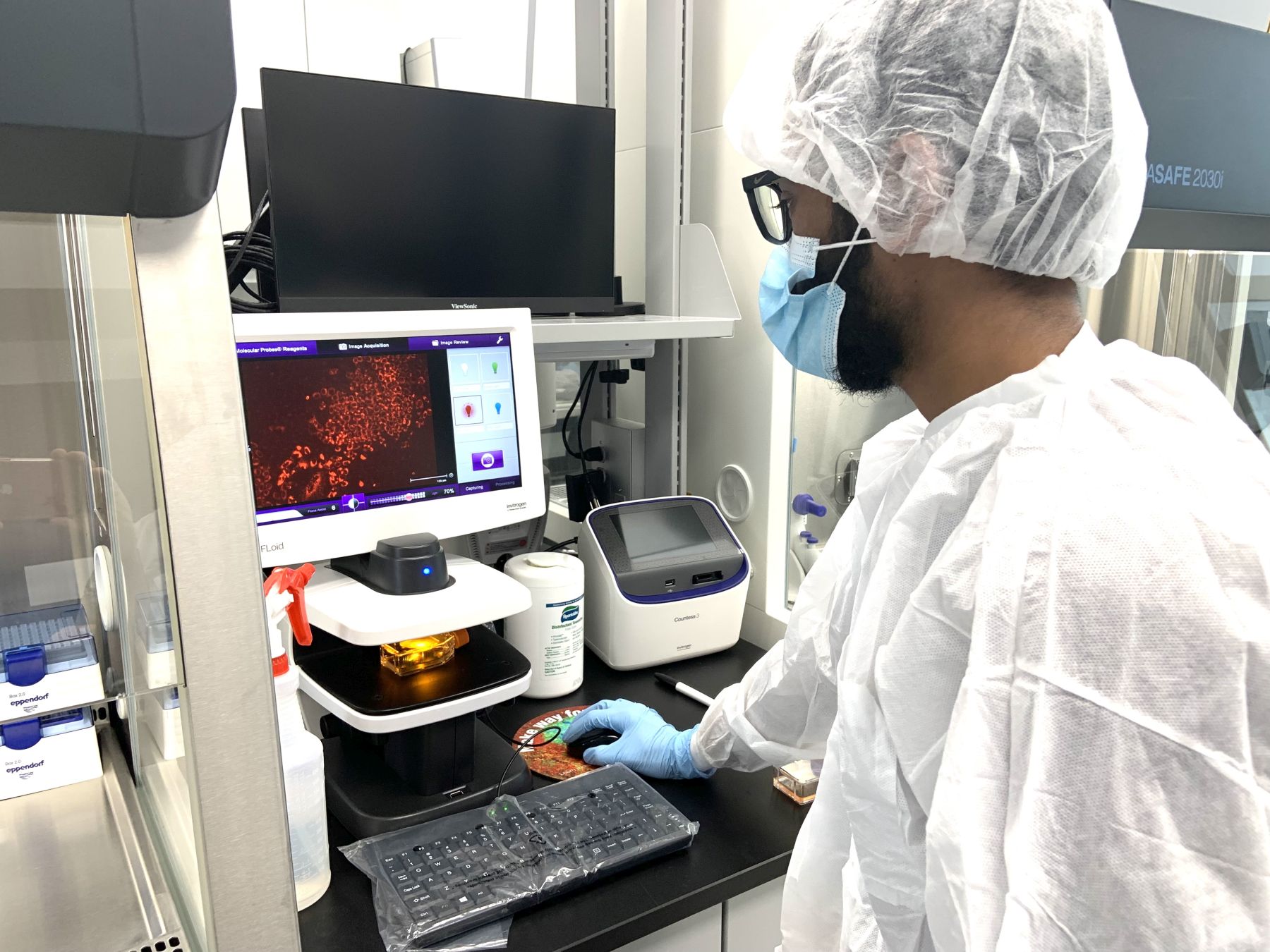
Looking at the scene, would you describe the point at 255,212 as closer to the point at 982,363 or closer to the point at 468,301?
the point at 468,301

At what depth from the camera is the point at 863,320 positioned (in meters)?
0.92

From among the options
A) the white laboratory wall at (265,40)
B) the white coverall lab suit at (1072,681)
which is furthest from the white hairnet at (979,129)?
the white laboratory wall at (265,40)

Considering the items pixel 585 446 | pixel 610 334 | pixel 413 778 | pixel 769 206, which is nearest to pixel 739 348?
pixel 610 334

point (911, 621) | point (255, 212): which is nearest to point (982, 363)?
point (911, 621)

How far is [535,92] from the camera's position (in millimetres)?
1916

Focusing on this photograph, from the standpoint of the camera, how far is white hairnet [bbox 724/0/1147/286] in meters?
0.75

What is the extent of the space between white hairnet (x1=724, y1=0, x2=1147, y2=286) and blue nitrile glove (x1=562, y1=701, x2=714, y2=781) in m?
0.67

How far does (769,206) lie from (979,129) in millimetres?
294

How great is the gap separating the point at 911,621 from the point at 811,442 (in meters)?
0.85

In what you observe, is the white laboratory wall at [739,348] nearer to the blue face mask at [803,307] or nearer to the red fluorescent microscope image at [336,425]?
the blue face mask at [803,307]

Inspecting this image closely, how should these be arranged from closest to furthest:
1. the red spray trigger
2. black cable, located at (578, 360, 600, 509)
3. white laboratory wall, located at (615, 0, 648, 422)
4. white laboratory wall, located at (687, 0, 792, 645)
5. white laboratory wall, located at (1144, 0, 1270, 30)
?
the red spray trigger → white laboratory wall, located at (1144, 0, 1270, 30) → white laboratory wall, located at (687, 0, 792, 645) → white laboratory wall, located at (615, 0, 648, 422) → black cable, located at (578, 360, 600, 509)

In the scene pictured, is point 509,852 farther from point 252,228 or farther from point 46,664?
point 252,228

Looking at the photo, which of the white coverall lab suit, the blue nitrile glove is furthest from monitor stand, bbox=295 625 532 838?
the white coverall lab suit

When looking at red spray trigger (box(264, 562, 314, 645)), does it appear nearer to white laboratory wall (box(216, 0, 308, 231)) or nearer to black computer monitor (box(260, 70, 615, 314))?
black computer monitor (box(260, 70, 615, 314))
